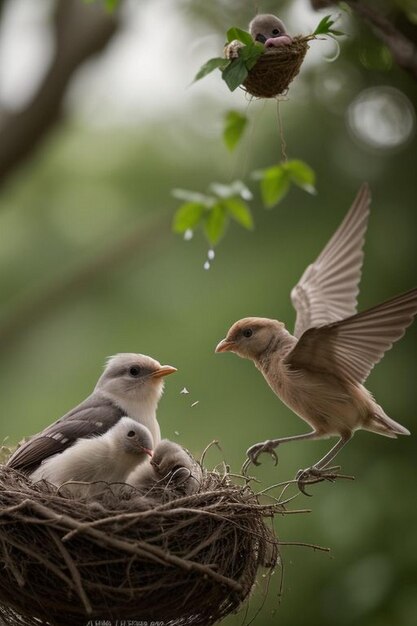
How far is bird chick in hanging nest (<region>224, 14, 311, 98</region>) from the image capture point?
192 inches

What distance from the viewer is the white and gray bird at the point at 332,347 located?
5.02 metres

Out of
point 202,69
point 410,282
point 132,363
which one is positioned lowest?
point 410,282

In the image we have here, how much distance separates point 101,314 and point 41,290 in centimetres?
86

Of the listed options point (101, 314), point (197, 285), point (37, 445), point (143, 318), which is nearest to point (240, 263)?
point (197, 285)

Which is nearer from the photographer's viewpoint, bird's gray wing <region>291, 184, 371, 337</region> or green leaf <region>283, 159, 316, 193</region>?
green leaf <region>283, 159, 316, 193</region>

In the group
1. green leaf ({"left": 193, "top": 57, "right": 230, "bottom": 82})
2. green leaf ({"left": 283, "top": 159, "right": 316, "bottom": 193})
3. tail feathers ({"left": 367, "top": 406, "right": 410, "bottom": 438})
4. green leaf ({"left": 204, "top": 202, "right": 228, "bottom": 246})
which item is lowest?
tail feathers ({"left": 367, "top": 406, "right": 410, "bottom": 438})

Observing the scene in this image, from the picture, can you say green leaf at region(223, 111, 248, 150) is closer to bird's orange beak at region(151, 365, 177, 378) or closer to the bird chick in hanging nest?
the bird chick in hanging nest

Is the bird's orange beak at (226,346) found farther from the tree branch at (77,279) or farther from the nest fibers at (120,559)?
the tree branch at (77,279)

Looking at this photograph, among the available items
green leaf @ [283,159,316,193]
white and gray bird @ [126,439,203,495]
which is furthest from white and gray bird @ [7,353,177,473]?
green leaf @ [283,159,316,193]

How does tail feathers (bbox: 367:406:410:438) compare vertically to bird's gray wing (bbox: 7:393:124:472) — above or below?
below

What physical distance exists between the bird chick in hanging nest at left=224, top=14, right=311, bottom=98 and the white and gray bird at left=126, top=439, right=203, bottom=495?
69.8 inches

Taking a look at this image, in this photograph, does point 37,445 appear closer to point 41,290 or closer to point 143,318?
point 143,318

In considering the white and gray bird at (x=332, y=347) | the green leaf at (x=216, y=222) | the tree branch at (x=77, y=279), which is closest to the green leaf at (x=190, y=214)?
the green leaf at (x=216, y=222)

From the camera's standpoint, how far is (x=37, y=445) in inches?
222
